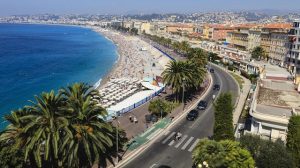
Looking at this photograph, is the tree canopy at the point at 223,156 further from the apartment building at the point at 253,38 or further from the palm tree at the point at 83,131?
the apartment building at the point at 253,38

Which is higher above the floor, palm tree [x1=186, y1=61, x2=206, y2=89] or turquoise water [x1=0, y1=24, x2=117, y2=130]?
palm tree [x1=186, y1=61, x2=206, y2=89]

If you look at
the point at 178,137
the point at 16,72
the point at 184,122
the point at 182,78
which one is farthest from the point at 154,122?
the point at 16,72

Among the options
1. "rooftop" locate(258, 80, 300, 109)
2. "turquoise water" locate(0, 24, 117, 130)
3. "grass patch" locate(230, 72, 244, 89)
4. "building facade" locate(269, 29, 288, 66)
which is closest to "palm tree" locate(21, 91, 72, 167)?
"rooftop" locate(258, 80, 300, 109)

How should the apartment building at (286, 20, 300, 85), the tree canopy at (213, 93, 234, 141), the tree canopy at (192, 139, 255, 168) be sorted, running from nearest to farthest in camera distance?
the tree canopy at (192, 139, 255, 168), the tree canopy at (213, 93, 234, 141), the apartment building at (286, 20, 300, 85)

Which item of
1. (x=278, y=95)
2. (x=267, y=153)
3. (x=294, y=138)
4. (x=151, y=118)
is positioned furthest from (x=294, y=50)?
(x=267, y=153)

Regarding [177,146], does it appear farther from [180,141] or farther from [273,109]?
[273,109]

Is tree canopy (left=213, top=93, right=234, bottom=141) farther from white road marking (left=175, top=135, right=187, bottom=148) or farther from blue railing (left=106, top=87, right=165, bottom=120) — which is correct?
blue railing (left=106, top=87, right=165, bottom=120)

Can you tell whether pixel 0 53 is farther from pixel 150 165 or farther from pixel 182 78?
pixel 150 165
